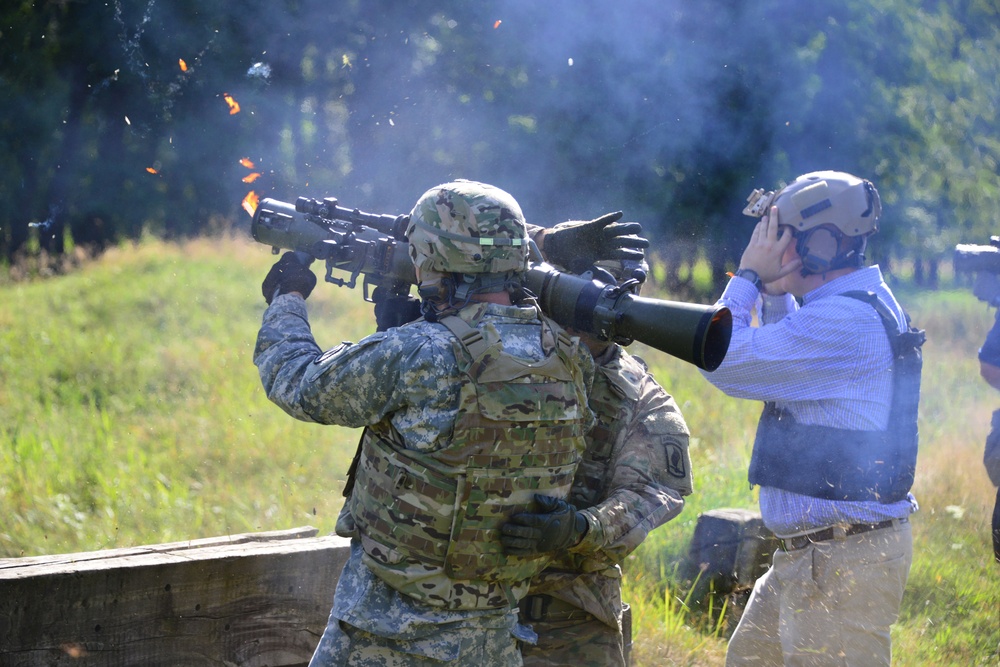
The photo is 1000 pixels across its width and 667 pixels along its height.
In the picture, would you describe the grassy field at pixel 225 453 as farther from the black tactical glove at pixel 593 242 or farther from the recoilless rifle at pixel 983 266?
the black tactical glove at pixel 593 242

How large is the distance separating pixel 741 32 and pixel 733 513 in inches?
182

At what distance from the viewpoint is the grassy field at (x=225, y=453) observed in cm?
475

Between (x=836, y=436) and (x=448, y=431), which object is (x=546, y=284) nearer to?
(x=448, y=431)

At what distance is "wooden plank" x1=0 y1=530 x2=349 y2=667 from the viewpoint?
108 inches

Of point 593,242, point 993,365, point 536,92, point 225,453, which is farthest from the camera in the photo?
point 536,92

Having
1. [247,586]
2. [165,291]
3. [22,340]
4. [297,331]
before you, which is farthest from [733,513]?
[165,291]

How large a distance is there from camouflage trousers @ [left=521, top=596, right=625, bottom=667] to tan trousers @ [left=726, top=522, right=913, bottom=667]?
0.72m

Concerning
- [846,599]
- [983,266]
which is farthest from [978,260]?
[846,599]

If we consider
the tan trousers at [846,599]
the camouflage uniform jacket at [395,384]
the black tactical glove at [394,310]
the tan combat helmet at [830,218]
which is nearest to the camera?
the camouflage uniform jacket at [395,384]

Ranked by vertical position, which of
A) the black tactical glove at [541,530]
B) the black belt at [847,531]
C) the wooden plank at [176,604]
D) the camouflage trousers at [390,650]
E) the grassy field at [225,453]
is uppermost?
the black tactical glove at [541,530]

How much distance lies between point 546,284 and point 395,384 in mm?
559

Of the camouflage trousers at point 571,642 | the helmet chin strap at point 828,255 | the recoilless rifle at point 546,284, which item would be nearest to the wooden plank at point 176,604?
the camouflage trousers at point 571,642

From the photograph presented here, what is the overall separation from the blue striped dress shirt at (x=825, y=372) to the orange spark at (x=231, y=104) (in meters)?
6.00

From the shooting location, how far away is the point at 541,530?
238 cm
